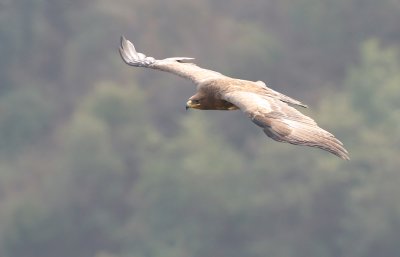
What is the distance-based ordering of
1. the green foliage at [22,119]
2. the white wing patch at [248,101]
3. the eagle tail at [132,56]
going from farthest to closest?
the green foliage at [22,119] → the eagle tail at [132,56] → the white wing patch at [248,101]

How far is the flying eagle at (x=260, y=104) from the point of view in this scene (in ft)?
66.0

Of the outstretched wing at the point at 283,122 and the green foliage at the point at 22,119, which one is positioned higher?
the green foliage at the point at 22,119

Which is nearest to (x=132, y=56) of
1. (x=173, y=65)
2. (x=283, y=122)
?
(x=173, y=65)

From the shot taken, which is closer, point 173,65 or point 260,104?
point 260,104

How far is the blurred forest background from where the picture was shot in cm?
5994

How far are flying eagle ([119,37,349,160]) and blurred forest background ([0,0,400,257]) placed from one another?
111ft

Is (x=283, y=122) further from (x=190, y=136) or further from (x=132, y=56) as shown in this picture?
(x=190, y=136)

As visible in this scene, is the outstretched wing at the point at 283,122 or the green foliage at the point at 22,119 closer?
the outstretched wing at the point at 283,122

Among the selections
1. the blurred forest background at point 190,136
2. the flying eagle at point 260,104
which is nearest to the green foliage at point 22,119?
the blurred forest background at point 190,136

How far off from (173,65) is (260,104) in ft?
11.5

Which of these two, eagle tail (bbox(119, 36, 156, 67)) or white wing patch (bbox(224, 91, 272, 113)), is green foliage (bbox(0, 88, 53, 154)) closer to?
eagle tail (bbox(119, 36, 156, 67))

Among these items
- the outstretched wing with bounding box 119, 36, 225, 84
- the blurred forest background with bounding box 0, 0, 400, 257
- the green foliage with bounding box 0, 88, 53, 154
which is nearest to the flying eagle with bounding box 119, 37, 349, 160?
the outstretched wing with bounding box 119, 36, 225, 84

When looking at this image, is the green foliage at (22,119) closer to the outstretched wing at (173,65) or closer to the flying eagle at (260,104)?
the outstretched wing at (173,65)

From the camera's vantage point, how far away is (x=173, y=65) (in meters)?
24.5
